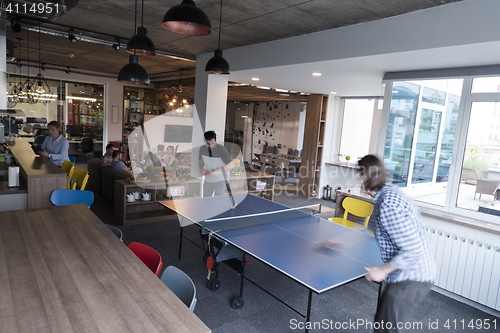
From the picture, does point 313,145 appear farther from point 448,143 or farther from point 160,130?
point 160,130

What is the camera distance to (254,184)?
7188mm

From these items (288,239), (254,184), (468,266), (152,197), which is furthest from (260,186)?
(468,266)

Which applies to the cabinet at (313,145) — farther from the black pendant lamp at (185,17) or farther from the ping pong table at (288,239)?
the black pendant lamp at (185,17)

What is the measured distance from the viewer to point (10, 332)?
1.40 m

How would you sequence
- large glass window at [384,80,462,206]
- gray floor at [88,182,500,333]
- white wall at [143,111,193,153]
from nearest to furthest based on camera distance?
gray floor at [88,182,500,333] < large glass window at [384,80,462,206] < white wall at [143,111,193,153]

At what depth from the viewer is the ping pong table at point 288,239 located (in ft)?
7.88

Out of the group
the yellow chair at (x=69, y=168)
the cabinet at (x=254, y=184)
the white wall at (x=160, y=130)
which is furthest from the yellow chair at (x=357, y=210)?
the white wall at (x=160, y=130)

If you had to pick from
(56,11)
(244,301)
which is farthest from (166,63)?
(244,301)

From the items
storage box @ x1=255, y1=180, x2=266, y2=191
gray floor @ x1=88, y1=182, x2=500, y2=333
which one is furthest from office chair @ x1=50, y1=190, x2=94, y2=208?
storage box @ x1=255, y1=180, x2=266, y2=191

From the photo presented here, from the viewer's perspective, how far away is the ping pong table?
7.88 ft

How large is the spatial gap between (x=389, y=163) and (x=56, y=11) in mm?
4997

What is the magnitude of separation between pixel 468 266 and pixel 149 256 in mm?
3323

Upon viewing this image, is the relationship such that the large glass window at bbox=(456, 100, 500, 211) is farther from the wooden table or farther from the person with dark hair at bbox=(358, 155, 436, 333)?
the wooden table

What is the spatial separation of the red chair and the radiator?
320cm
